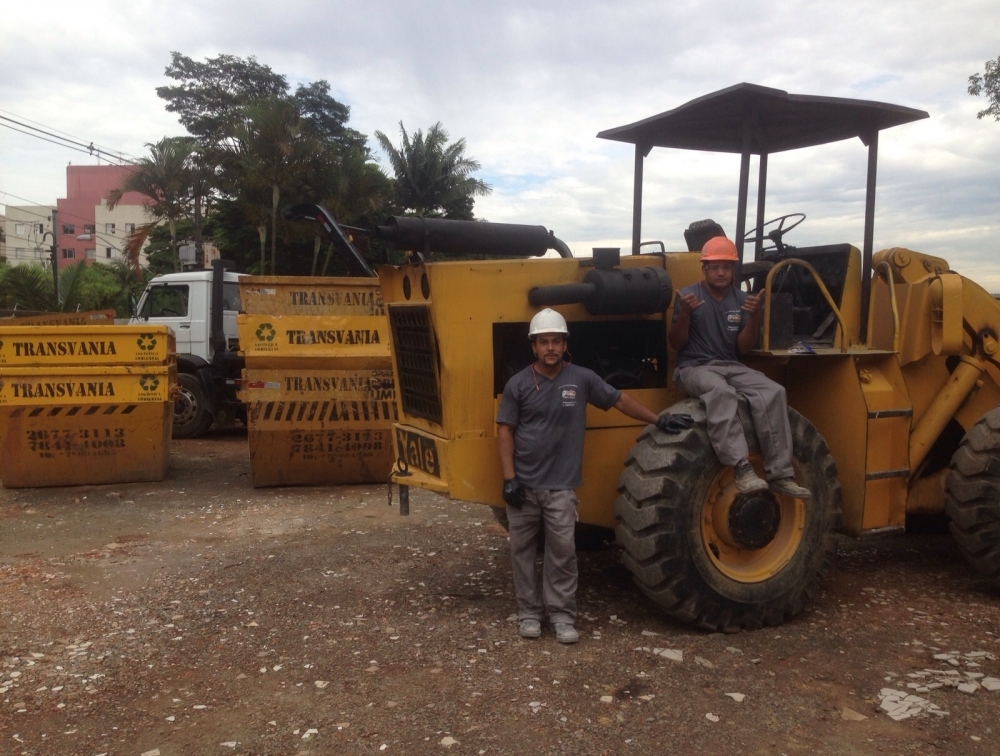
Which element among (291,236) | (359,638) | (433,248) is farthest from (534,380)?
(291,236)

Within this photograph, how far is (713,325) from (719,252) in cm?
38

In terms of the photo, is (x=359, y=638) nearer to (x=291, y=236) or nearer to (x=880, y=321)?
(x=880, y=321)

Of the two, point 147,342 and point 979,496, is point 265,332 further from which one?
point 979,496

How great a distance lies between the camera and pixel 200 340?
12.8 m

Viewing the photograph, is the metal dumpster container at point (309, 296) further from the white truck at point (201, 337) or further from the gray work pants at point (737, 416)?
the gray work pants at point (737, 416)

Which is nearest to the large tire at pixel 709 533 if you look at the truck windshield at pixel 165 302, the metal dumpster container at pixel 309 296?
the metal dumpster container at pixel 309 296

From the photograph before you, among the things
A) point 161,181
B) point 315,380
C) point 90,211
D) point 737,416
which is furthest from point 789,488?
point 90,211

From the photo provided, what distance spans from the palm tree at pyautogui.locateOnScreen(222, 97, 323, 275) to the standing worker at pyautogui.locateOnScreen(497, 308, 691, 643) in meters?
20.3

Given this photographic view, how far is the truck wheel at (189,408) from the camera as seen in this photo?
496 inches

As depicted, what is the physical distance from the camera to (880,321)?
555cm

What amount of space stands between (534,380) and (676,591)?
125cm

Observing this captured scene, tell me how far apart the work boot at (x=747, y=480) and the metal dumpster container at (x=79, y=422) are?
6.48 meters

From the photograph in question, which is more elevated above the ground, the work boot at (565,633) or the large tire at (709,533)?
the large tire at (709,533)

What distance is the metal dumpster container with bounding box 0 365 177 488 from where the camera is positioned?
29.5 ft
